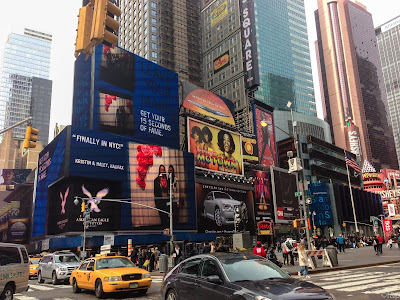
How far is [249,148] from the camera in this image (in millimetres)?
80438

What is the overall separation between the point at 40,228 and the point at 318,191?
70.2 m

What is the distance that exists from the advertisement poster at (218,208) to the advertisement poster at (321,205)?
3155 centimetres

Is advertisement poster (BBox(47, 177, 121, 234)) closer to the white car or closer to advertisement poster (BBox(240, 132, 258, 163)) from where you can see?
the white car

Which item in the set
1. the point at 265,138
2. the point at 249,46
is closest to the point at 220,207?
the point at 265,138

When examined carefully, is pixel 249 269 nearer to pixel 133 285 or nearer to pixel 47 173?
pixel 133 285

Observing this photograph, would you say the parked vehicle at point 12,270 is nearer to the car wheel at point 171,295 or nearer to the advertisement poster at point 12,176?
the car wheel at point 171,295

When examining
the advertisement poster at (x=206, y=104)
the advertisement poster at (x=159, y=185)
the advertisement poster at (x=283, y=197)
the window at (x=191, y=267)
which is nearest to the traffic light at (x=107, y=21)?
the window at (x=191, y=267)

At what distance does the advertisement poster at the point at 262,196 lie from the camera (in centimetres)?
7712

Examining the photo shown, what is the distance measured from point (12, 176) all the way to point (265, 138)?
81527 millimetres

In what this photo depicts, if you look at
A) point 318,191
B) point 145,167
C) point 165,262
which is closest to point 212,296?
point 165,262

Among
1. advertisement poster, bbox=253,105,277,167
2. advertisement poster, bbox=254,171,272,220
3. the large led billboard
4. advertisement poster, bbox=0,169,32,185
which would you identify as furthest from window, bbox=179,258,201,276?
advertisement poster, bbox=0,169,32,185

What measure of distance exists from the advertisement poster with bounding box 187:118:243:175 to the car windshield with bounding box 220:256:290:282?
57.3 meters

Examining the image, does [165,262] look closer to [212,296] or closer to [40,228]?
[212,296]

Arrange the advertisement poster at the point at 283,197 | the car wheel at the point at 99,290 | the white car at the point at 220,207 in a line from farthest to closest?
the advertisement poster at the point at 283,197 < the white car at the point at 220,207 < the car wheel at the point at 99,290
